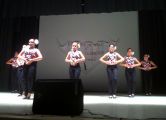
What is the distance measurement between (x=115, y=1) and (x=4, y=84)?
469 cm

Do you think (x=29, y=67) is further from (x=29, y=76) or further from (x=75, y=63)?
(x=75, y=63)

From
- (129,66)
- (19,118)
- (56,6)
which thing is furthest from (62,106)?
(56,6)

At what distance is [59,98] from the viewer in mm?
3035

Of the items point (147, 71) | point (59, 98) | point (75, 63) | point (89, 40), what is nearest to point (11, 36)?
point (89, 40)

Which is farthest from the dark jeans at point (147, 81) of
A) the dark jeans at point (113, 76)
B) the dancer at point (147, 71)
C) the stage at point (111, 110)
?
the stage at point (111, 110)

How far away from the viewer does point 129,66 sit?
6.86 m

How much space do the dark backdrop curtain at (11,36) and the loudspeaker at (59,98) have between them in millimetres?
6753

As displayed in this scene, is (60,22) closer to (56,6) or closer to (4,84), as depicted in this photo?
(56,6)

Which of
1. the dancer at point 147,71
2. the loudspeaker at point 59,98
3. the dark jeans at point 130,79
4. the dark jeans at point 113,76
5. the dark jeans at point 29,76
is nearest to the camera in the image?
the loudspeaker at point 59,98

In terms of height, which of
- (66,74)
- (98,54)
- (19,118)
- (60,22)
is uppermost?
(60,22)

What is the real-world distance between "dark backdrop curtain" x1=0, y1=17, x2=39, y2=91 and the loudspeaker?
6.75 m

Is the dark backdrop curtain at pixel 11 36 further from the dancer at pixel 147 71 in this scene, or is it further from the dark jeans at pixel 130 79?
the dark jeans at pixel 130 79

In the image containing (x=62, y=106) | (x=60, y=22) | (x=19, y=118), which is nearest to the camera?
(x=19, y=118)

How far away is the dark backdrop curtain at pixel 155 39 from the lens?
8.73 metres
